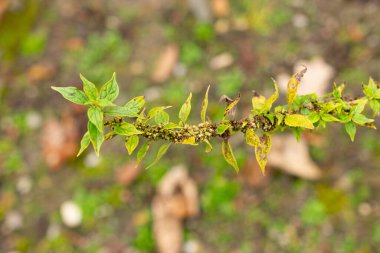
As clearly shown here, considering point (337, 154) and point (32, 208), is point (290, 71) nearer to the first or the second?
point (337, 154)

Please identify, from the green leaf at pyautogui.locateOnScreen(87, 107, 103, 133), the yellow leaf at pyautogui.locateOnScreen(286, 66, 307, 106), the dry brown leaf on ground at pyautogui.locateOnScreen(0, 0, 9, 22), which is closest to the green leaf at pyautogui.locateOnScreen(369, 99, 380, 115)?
the yellow leaf at pyautogui.locateOnScreen(286, 66, 307, 106)

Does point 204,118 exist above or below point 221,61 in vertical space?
above

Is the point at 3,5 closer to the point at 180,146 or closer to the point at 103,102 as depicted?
the point at 180,146

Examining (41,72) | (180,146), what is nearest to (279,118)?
(180,146)

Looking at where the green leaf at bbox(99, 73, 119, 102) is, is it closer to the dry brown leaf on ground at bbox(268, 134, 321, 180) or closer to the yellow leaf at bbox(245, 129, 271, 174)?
the yellow leaf at bbox(245, 129, 271, 174)

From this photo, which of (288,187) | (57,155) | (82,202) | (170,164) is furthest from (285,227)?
(57,155)
